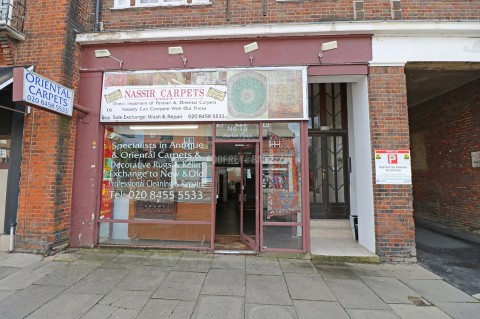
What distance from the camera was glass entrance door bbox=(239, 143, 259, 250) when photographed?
576 centimetres

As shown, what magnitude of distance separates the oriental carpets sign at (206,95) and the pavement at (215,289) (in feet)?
9.83

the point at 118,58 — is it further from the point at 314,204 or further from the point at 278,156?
the point at 314,204

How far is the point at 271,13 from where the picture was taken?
5.86 meters

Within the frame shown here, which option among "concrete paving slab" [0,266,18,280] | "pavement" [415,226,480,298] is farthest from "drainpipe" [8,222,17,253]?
"pavement" [415,226,480,298]

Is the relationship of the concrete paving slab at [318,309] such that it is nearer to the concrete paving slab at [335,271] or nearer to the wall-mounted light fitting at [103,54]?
the concrete paving slab at [335,271]

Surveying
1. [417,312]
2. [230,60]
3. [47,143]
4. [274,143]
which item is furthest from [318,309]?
[47,143]

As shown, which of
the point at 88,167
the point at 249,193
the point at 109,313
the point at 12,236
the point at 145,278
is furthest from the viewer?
the point at 249,193

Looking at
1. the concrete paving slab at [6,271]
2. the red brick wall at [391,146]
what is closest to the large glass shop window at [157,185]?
the concrete paving slab at [6,271]

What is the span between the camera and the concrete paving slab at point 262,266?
4.58 metres

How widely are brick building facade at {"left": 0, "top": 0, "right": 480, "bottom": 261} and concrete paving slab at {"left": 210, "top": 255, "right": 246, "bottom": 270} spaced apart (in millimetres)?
565

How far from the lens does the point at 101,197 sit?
231 inches

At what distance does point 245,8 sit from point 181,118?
2911mm

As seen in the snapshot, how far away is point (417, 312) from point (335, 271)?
4.68 ft

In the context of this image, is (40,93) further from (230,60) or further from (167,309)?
(167,309)
